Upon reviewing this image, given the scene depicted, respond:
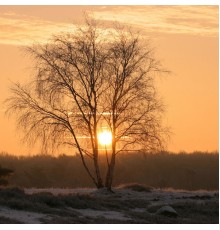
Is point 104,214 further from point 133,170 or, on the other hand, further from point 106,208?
point 133,170

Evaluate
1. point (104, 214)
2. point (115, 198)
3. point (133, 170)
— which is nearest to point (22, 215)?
point (104, 214)

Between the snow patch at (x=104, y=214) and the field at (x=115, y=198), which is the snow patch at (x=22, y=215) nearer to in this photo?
the field at (x=115, y=198)

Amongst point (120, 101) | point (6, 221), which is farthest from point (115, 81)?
point (6, 221)

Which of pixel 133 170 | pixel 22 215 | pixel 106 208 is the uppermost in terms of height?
pixel 133 170

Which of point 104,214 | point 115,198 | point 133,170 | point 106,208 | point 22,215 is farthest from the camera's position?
point 133,170

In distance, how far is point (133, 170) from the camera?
68.3 meters

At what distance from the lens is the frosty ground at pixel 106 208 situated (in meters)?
31.8

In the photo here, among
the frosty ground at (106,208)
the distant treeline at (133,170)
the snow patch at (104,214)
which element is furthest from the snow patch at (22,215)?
the distant treeline at (133,170)

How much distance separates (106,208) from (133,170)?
3301 cm

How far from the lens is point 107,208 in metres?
35.4

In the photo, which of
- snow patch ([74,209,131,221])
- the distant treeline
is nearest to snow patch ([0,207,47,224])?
snow patch ([74,209,131,221])

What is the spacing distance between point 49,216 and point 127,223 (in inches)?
91.1

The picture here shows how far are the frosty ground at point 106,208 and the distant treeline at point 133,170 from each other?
1933 centimetres

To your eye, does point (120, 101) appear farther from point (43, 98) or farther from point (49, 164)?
point (49, 164)
